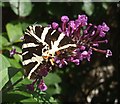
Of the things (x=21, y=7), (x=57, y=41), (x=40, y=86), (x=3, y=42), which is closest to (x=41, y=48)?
(x=57, y=41)

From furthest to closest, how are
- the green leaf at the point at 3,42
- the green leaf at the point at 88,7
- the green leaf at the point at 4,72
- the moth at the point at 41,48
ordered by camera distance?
1. the green leaf at the point at 88,7
2. the green leaf at the point at 3,42
3. the green leaf at the point at 4,72
4. the moth at the point at 41,48

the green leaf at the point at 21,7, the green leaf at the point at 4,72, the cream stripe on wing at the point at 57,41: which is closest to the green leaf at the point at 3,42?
the green leaf at the point at 21,7

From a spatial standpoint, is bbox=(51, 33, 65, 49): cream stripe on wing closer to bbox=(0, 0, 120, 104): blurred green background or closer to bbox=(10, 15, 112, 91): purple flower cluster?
bbox=(10, 15, 112, 91): purple flower cluster

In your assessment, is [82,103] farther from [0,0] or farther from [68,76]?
[0,0]

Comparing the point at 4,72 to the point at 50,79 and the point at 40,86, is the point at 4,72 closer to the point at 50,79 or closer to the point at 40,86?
the point at 40,86

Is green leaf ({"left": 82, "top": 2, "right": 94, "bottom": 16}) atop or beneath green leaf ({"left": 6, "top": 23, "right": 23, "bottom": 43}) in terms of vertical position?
atop

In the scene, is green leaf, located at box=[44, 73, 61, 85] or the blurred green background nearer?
the blurred green background

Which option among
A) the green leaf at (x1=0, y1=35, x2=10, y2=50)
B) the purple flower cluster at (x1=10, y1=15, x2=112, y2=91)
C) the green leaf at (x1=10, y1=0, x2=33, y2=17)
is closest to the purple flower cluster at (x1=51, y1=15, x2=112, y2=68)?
the purple flower cluster at (x1=10, y1=15, x2=112, y2=91)

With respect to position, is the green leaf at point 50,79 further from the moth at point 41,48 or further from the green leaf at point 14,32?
the moth at point 41,48
